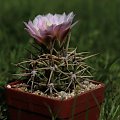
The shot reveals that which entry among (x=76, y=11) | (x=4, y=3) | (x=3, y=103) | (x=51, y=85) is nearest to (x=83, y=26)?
(x=76, y=11)

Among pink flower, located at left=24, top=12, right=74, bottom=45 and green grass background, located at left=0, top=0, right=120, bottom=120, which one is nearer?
pink flower, located at left=24, top=12, right=74, bottom=45

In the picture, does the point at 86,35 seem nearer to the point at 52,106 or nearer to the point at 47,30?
the point at 47,30

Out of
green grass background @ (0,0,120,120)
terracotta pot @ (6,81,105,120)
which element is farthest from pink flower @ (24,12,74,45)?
green grass background @ (0,0,120,120)

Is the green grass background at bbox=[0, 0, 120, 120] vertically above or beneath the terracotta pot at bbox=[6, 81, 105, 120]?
above

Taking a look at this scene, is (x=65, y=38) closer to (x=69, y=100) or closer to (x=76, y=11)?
(x=69, y=100)

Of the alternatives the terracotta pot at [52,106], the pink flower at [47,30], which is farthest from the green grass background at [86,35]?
the pink flower at [47,30]

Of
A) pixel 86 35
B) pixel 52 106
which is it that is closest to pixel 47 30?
pixel 52 106

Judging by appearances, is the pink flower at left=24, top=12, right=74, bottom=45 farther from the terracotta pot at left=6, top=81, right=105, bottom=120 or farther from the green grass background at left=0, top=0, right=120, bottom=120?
the green grass background at left=0, top=0, right=120, bottom=120
